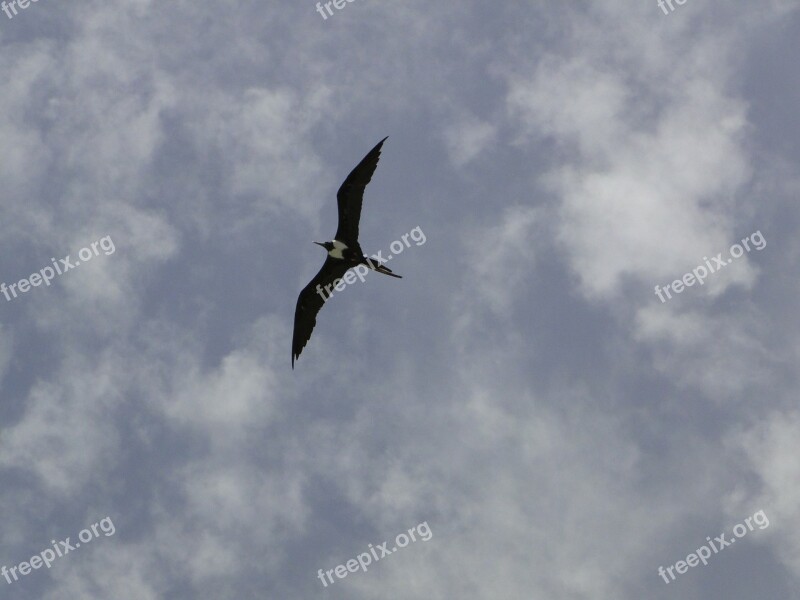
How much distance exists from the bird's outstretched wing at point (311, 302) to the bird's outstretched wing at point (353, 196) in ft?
6.50

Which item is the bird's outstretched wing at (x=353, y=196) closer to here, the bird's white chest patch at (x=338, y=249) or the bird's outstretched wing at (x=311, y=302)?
the bird's white chest patch at (x=338, y=249)

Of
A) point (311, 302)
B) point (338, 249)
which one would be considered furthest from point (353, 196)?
point (311, 302)

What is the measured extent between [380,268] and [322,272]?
4177 millimetres

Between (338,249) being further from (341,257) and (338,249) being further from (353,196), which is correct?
(353,196)

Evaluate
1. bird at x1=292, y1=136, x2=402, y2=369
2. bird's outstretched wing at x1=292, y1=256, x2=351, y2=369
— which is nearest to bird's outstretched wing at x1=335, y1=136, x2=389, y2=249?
bird at x1=292, y1=136, x2=402, y2=369

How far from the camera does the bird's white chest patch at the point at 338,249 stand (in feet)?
139

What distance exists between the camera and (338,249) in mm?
42531

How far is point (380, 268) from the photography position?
41.5 m

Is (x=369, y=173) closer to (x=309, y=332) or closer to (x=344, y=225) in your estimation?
(x=344, y=225)

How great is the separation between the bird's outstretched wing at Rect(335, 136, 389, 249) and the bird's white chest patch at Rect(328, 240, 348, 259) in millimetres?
214

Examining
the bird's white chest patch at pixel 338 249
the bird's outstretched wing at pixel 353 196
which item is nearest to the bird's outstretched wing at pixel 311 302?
the bird's white chest patch at pixel 338 249

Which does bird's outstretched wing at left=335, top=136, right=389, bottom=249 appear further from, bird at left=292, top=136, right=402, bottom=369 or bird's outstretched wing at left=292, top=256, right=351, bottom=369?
bird's outstretched wing at left=292, top=256, right=351, bottom=369

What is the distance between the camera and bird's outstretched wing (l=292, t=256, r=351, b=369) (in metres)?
44.0

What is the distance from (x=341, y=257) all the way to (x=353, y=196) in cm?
357
